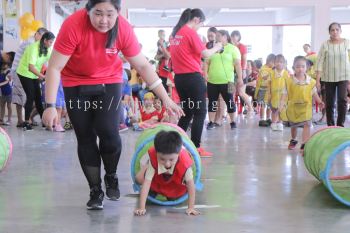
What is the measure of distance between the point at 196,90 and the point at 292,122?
1.41 meters

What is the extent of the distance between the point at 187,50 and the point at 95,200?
7.32 feet

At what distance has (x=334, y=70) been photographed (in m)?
6.64

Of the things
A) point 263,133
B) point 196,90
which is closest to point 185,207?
point 196,90

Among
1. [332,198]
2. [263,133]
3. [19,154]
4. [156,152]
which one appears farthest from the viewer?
[263,133]

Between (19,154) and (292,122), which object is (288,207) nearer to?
(292,122)

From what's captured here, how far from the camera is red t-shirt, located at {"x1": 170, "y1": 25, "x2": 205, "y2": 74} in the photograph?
502 centimetres

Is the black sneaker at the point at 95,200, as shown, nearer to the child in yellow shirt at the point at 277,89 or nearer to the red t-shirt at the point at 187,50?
the red t-shirt at the point at 187,50

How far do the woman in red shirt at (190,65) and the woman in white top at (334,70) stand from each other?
222 centimetres

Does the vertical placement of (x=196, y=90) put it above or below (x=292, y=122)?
above

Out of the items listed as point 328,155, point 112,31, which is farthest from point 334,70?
point 112,31

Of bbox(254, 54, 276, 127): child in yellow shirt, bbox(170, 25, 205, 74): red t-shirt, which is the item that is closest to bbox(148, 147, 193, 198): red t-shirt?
bbox(170, 25, 205, 74): red t-shirt

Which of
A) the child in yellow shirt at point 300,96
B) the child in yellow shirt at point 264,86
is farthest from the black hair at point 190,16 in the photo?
the child in yellow shirt at point 264,86

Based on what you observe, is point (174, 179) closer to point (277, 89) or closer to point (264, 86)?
point (277, 89)

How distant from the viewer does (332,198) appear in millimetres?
3625
